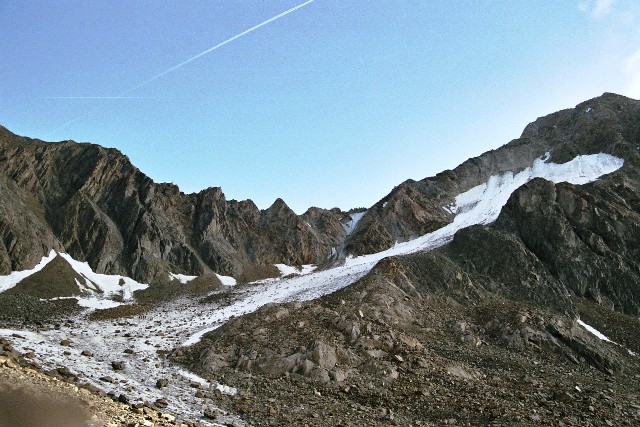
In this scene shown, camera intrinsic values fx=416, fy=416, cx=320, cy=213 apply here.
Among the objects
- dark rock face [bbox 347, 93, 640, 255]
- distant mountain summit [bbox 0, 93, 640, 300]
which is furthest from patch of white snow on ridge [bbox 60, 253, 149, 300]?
dark rock face [bbox 347, 93, 640, 255]

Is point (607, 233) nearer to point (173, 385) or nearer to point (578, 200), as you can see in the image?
point (578, 200)

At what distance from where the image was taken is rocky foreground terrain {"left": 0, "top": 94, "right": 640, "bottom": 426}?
1989 centimetres

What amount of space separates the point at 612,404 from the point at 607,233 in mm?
45699

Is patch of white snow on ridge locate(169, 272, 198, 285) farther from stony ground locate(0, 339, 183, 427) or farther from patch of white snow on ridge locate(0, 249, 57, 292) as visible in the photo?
stony ground locate(0, 339, 183, 427)

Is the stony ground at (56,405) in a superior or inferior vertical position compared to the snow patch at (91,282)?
inferior

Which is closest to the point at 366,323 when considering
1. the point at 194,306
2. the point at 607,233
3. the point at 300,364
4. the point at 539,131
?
the point at 300,364

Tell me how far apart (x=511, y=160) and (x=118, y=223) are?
348 feet

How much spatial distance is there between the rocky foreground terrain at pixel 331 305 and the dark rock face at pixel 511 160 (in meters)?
0.86

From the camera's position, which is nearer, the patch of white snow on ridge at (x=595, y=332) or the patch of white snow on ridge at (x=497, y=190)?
the patch of white snow on ridge at (x=595, y=332)

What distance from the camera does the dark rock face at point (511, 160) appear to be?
324ft

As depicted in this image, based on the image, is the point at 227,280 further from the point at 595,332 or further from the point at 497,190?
the point at 497,190

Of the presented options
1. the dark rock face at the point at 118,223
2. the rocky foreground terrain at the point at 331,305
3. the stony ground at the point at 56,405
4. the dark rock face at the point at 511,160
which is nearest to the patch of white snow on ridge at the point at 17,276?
the dark rock face at the point at 118,223

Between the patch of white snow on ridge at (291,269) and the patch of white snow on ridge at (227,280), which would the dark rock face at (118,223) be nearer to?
the patch of white snow on ridge at (227,280)

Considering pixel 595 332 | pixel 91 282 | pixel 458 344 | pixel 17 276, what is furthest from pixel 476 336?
pixel 17 276
